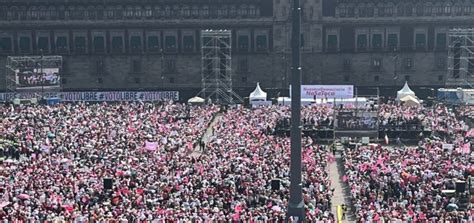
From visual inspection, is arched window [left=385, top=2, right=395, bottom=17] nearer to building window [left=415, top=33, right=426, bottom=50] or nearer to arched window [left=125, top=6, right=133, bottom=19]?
building window [left=415, top=33, right=426, bottom=50]

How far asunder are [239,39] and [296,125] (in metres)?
65.4

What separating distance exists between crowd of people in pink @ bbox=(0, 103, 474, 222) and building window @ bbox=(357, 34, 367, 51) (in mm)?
32451

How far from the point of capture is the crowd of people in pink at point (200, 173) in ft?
104

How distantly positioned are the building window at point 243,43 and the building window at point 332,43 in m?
9.17

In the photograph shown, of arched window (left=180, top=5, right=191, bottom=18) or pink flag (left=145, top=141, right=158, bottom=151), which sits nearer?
pink flag (left=145, top=141, right=158, bottom=151)

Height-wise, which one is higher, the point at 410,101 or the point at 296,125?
the point at 296,125

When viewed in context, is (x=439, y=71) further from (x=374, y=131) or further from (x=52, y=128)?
(x=52, y=128)

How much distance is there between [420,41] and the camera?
90.1 meters

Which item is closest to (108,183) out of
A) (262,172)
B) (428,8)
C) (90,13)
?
(262,172)

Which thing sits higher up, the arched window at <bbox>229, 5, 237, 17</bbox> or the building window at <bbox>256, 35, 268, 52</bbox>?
the arched window at <bbox>229, 5, 237, 17</bbox>

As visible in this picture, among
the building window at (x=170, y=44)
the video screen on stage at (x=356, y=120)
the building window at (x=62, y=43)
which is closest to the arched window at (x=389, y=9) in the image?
the building window at (x=170, y=44)

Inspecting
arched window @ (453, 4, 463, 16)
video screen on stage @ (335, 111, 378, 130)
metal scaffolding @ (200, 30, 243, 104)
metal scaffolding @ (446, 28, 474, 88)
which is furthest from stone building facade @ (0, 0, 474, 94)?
video screen on stage @ (335, 111, 378, 130)

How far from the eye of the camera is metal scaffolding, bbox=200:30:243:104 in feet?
275

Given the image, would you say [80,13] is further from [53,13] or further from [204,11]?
[204,11]
